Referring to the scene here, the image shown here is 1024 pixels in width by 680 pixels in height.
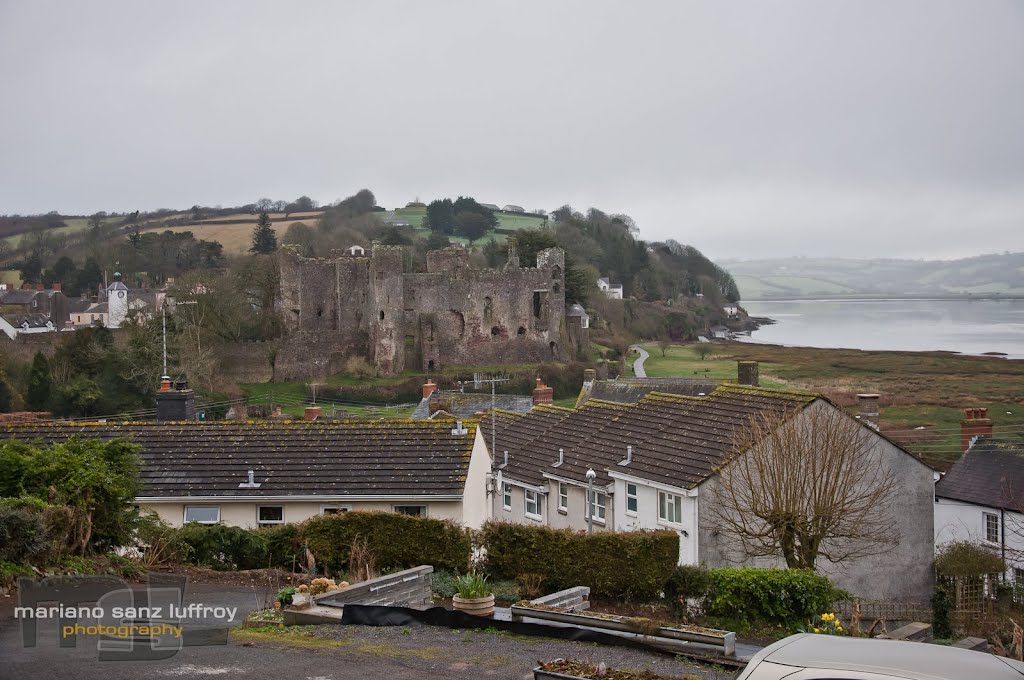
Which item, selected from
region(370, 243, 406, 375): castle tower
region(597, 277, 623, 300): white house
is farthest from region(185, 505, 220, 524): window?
region(597, 277, 623, 300): white house

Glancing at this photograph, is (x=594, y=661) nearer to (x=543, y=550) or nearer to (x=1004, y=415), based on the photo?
(x=543, y=550)

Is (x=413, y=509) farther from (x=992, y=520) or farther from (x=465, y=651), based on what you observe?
(x=992, y=520)

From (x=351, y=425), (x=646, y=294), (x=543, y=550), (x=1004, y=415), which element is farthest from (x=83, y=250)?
(x=543, y=550)

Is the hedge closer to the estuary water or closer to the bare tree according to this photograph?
the bare tree

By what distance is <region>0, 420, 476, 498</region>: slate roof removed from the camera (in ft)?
63.8

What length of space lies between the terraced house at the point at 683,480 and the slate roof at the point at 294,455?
300 centimetres

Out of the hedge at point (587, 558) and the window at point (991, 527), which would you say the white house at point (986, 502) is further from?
the hedge at point (587, 558)

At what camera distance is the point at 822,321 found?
120 metres

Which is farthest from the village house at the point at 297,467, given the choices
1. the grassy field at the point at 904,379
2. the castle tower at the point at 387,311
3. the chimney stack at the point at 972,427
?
the castle tower at the point at 387,311

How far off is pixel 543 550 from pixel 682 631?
556 cm

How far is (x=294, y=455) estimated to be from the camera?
2038cm

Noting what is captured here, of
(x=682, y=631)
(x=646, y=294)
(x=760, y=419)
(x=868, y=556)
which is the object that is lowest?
(x=868, y=556)

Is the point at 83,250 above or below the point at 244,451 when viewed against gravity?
above

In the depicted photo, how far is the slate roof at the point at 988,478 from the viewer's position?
25.6 metres
